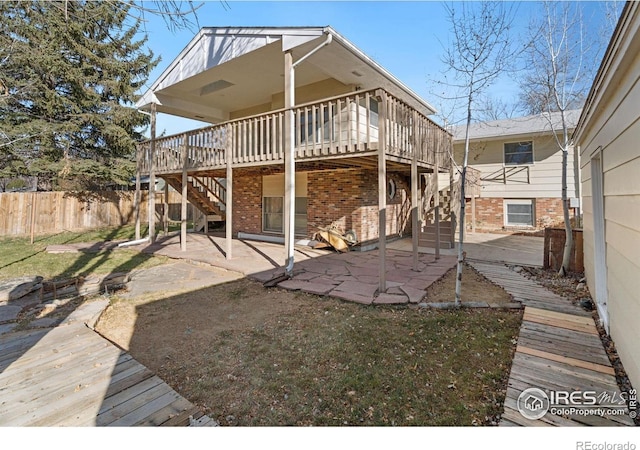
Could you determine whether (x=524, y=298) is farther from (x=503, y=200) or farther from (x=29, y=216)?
(x=29, y=216)

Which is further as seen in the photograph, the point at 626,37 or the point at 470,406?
the point at 470,406

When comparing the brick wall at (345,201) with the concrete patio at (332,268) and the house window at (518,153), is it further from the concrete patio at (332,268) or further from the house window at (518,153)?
the house window at (518,153)

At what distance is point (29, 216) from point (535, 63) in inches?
734

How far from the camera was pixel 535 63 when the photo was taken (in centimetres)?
668

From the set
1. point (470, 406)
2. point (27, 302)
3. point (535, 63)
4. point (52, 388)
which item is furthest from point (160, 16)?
point (535, 63)

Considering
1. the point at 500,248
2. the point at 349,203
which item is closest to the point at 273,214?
the point at 349,203

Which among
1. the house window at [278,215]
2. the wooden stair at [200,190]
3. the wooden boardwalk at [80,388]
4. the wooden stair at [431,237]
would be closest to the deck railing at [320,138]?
the wooden stair at [200,190]

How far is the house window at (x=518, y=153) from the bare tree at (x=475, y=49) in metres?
9.04

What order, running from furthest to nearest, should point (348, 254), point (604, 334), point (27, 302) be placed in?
point (348, 254)
point (27, 302)
point (604, 334)

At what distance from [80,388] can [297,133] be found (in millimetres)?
5916

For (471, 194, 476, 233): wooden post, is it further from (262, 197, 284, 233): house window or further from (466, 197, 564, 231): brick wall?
(262, 197, 284, 233): house window

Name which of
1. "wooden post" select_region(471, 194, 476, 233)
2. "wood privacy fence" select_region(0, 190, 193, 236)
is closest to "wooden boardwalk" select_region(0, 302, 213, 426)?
"wood privacy fence" select_region(0, 190, 193, 236)

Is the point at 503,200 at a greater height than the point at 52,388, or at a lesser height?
greater

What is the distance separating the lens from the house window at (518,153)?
484 inches
